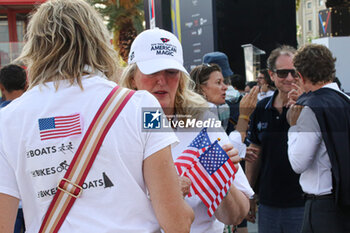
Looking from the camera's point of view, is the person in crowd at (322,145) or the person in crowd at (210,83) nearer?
the person in crowd at (322,145)

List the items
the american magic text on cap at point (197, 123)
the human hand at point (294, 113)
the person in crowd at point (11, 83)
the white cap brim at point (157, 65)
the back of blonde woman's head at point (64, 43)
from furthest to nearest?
the person in crowd at point (11, 83) < the human hand at point (294, 113) < the american magic text on cap at point (197, 123) < the white cap brim at point (157, 65) < the back of blonde woman's head at point (64, 43)

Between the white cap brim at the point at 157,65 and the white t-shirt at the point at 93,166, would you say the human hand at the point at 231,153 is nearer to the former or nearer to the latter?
the white cap brim at the point at 157,65

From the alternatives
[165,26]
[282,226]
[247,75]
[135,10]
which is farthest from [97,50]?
[135,10]

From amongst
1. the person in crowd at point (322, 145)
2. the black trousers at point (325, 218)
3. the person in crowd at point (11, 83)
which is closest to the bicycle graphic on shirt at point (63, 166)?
the person in crowd at point (322, 145)

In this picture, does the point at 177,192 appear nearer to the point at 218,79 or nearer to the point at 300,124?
the point at 300,124

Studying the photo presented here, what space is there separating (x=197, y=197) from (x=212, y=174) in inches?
8.2

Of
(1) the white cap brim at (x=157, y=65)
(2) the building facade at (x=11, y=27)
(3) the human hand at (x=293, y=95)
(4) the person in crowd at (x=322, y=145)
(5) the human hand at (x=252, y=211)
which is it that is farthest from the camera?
(2) the building facade at (x=11, y=27)

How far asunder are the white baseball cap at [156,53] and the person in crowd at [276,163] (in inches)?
74.6

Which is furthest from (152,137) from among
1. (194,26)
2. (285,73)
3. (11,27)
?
(11,27)

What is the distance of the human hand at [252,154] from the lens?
3.89 metres

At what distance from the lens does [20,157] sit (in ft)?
4.65

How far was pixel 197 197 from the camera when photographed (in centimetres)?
210

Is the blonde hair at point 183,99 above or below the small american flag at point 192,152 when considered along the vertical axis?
above

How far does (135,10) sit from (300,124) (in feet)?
48.8
